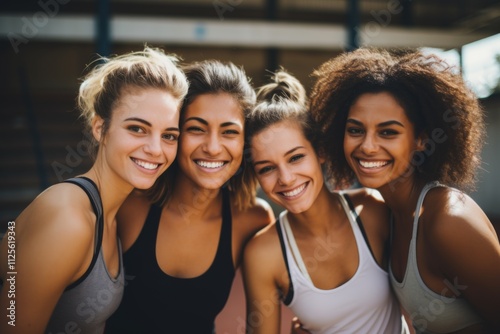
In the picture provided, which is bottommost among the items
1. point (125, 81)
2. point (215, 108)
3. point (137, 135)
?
point (137, 135)

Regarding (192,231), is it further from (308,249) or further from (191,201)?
(308,249)

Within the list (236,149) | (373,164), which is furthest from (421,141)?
(236,149)

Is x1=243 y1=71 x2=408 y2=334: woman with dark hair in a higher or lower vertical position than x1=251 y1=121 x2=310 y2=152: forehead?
lower

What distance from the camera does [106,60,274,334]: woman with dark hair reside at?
2.34 meters

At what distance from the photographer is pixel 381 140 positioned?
7.07ft

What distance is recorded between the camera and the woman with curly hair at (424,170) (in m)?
1.83

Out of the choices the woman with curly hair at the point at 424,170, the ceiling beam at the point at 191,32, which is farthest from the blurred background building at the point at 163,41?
the woman with curly hair at the point at 424,170

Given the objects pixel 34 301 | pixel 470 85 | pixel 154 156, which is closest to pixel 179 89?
pixel 154 156

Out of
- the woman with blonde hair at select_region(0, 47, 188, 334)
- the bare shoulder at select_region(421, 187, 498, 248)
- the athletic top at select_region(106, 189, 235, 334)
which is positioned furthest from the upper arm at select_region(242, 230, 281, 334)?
the bare shoulder at select_region(421, 187, 498, 248)

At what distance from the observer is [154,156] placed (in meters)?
2.07

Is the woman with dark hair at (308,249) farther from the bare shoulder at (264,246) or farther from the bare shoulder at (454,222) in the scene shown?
the bare shoulder at (454,222)

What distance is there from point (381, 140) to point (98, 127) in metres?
1.44

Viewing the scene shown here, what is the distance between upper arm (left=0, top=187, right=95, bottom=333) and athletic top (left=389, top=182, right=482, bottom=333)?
58.5 inches

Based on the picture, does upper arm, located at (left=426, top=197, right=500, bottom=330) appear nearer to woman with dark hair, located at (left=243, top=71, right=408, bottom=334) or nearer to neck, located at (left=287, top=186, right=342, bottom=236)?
woman with dark hair, located at (left=243, top=71, right=408, bottom=334)
